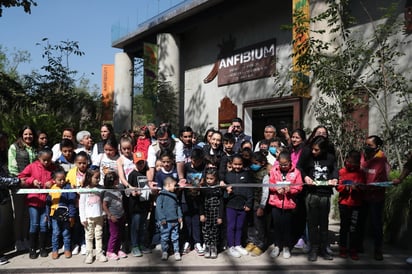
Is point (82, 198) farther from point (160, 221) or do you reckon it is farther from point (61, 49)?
point (61, 49)

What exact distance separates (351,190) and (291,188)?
2.69ft

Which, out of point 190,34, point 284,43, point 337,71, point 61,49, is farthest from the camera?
point 190,34

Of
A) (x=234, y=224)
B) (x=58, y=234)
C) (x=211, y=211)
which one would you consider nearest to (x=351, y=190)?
(x=234, y=224)

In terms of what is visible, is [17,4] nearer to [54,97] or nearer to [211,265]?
[54,97]

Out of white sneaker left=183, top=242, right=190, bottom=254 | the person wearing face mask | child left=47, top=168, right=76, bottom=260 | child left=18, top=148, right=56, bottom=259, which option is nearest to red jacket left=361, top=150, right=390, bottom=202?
the person wearing face mask

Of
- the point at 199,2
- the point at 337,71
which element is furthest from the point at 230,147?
the point at 199,2

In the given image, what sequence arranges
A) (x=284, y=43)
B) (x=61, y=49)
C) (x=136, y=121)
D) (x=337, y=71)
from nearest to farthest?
1. (x=337, y=71)
2. (x=284, y=43)
3. (x=61, y=49)
4. (x=136, y=121)

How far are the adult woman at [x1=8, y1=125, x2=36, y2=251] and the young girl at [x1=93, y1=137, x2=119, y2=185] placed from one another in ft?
3.18

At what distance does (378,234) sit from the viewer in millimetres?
5133

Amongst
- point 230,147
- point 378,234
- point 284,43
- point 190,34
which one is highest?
point 190,34

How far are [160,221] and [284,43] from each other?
24.2 feet

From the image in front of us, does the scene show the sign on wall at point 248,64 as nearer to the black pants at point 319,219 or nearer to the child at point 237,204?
the child at point 237,204

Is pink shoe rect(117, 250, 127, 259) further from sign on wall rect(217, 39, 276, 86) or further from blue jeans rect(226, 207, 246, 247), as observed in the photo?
sign on wall rect(217, 39, 276, 86)

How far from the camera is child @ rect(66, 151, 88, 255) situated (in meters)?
5.19
